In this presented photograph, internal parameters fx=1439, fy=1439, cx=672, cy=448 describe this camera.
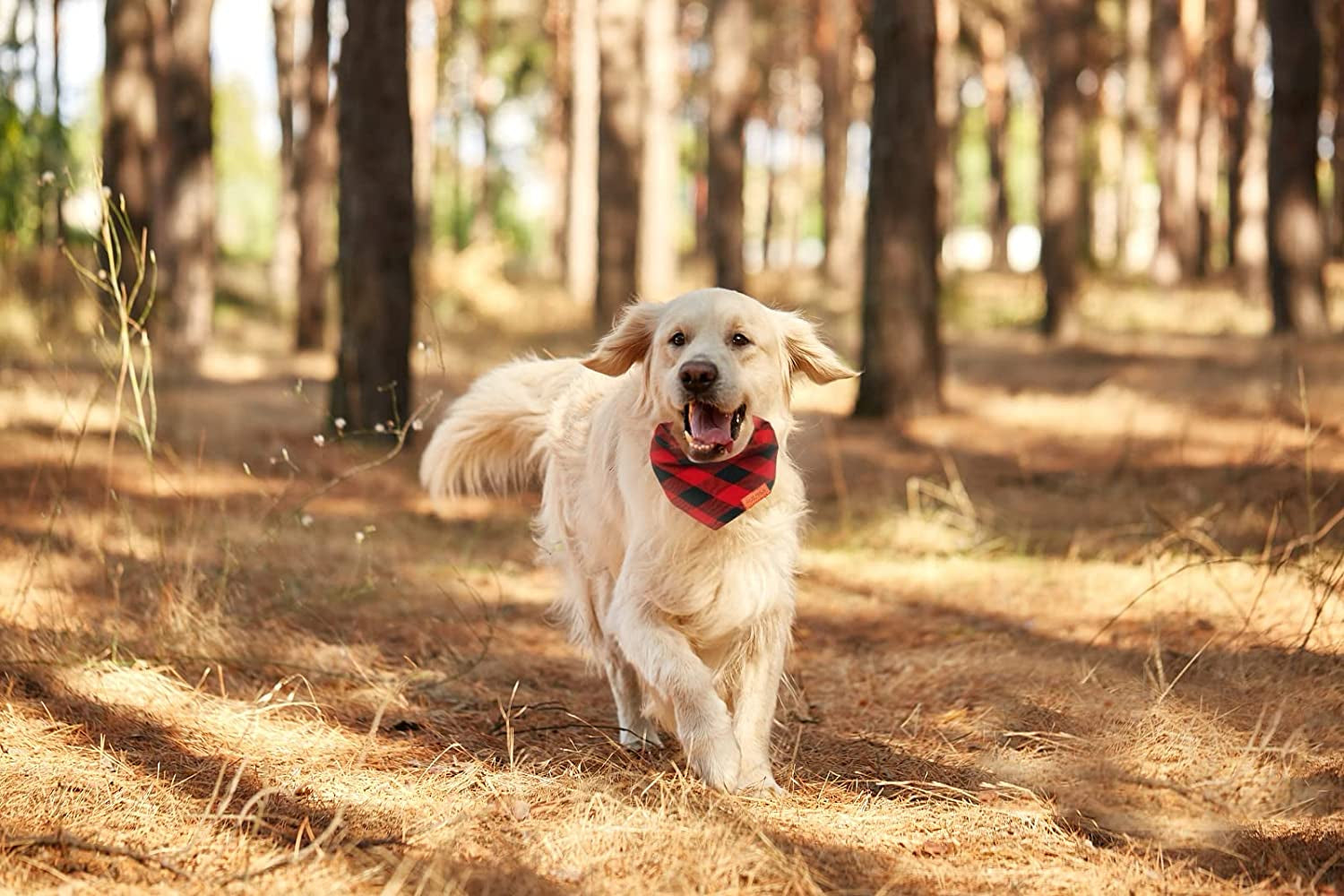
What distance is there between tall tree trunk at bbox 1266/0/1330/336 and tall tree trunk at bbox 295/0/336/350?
972cm

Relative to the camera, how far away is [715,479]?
4000 millimetres

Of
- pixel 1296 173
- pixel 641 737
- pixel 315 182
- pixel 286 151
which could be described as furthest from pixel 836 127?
pixel 641 737

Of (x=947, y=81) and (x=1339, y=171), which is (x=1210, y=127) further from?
(x=947, y=81)

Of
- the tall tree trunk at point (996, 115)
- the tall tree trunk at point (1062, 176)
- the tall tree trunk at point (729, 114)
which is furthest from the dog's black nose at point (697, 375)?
the tall tree trunk at point (996, 115)

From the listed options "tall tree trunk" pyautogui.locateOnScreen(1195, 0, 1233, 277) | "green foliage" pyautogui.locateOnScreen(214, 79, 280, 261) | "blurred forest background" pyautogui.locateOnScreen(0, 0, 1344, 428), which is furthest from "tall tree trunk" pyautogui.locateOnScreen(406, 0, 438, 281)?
"green foliage" pyautogui.locateOnScreen(214, 79, 280, 261)

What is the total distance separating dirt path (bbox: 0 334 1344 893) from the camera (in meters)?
3.26

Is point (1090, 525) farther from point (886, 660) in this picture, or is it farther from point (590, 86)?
point (590, 86)

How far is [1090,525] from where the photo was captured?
25.8 feet

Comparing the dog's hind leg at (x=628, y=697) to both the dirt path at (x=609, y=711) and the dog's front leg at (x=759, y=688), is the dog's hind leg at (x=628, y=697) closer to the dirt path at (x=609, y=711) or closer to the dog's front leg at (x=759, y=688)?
the dirt path at (x=609, y=711)

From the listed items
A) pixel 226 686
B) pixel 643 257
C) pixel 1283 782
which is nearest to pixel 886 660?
pixel 1283 782

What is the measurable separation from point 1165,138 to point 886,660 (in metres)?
20.8

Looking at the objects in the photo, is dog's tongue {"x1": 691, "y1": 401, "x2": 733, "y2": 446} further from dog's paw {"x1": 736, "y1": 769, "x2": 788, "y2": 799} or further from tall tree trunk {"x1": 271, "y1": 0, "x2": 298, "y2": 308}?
tall tree trunk {"x1": 271, "y1": 0, "x2": 298, "y2": 308}

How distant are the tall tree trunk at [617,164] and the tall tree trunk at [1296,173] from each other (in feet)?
22.2

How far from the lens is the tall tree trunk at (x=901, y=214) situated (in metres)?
10.6
